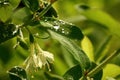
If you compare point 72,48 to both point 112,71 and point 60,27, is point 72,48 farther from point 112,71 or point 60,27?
point 112,71

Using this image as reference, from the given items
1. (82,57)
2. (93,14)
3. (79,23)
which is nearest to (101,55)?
(93,14)

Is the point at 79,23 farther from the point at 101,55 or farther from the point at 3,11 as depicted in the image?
the point at 3,11

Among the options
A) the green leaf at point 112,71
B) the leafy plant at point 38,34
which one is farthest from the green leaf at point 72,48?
the green leaf at point 112,71

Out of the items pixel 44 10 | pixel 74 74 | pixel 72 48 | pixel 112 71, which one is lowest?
pixel 112 71

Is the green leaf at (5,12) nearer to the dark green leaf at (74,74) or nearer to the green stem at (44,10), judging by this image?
the green stem at (44,10)

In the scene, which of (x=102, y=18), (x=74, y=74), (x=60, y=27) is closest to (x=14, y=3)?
(x=60, y=27)

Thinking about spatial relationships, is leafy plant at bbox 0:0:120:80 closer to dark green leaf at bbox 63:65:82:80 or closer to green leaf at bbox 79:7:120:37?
dark green leaf at bbox 63:65:82:80
